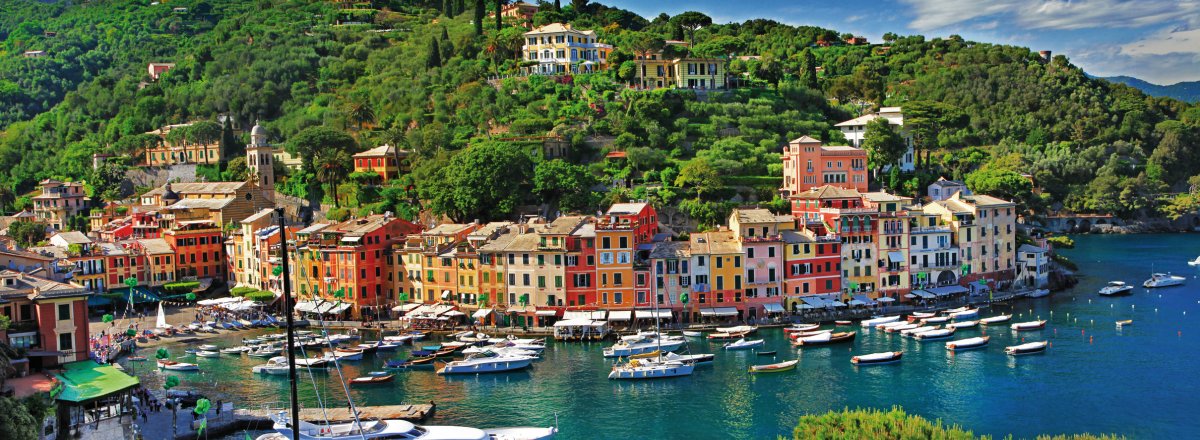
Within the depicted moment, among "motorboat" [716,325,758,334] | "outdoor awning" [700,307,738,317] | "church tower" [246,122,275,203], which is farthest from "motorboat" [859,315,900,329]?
"church tower" [246,122,275,203]

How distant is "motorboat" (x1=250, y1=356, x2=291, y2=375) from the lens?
44.1 m

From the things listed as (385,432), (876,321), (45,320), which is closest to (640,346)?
(876,321)

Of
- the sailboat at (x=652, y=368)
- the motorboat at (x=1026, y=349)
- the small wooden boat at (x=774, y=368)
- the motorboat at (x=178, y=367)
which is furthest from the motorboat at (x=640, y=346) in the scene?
the motorboat at (x=178, y=367)

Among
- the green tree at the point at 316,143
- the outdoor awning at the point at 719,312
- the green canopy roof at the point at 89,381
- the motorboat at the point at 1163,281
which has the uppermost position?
the green tree at the point at 316,143

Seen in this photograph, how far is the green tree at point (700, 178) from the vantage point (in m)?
65.1

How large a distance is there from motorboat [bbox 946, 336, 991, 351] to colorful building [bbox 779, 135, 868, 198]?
2167cm

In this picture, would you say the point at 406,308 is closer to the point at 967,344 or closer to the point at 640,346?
the point at 640,346

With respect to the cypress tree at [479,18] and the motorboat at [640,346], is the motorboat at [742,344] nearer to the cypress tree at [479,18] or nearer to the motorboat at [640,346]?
the motorboat at [640,346]

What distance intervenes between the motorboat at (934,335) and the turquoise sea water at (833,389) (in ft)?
1.33

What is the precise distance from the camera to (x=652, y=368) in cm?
4184

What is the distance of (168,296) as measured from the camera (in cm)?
6306

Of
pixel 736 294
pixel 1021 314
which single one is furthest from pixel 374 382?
pixel 1021 314

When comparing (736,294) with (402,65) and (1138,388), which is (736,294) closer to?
(1138,388)

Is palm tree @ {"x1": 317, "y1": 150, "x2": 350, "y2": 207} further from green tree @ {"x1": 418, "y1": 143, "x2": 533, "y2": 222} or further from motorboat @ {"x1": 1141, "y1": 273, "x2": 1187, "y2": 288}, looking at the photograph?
motorboat @ {"x1": 1141, "y1": 273, "x2": 1187, "y2": 288}
